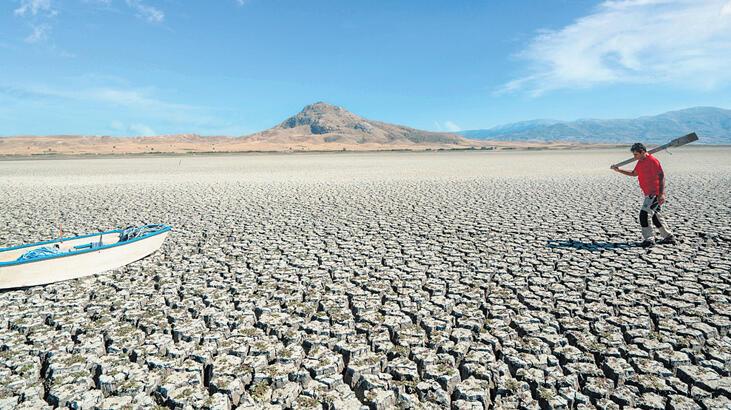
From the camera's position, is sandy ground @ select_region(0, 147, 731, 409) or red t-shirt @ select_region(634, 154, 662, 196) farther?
red t-shirt @ select_region(634, 154, 662, 196)

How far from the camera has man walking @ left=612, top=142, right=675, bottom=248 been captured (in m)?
7.03

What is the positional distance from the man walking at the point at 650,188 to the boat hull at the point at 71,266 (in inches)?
309

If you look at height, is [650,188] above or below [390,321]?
above

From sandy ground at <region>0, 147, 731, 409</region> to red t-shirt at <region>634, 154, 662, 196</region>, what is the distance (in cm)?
100

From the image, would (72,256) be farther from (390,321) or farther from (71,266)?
(390,321)

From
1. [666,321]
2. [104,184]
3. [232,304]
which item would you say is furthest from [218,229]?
[104,184]

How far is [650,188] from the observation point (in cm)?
710

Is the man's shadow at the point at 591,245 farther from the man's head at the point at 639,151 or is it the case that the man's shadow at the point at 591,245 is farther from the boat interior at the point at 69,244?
the boat interior at the point at 69,244

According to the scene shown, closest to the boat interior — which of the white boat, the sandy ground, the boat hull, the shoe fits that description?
the white boat

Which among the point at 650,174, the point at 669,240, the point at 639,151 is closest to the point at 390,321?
the point at 639,151

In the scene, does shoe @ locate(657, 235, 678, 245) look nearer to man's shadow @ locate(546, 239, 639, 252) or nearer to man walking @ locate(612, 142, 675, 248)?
man walking @ locate(612, 142, 675, 248)

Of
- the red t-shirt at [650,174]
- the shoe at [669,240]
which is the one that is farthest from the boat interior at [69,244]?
the shoe at [669,240]

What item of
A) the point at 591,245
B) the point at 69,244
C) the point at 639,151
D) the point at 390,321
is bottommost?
A: the point at 390,321

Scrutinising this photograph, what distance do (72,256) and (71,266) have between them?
17 centimetres
